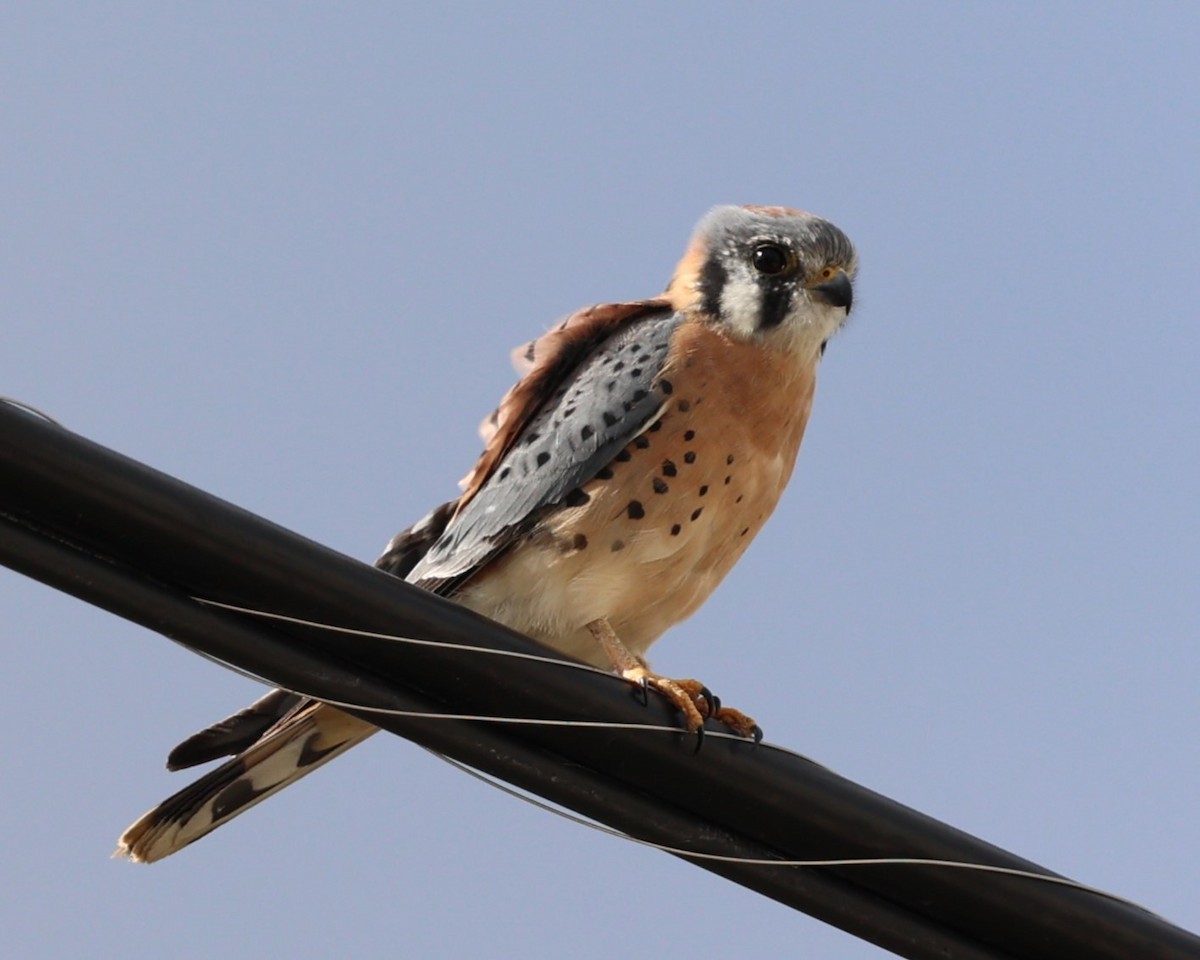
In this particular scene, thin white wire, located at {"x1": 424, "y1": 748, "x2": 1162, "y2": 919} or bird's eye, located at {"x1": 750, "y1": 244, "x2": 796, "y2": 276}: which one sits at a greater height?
bird's eye, located at {"x1": 750, "y1": 244, "x2": 796, "y2": 276}

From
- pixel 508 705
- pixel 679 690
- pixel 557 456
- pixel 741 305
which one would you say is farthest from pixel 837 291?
pixel 508 705

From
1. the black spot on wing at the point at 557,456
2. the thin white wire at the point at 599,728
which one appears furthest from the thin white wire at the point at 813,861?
the black spot on wing at the point at 557,456

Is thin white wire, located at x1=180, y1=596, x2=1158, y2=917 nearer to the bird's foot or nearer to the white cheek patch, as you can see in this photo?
the bird's foot

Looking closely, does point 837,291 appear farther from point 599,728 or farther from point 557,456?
point 599,728

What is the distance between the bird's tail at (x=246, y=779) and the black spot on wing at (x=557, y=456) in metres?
0.48

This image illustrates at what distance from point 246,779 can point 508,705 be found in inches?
66.6

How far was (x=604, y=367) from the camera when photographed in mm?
5000

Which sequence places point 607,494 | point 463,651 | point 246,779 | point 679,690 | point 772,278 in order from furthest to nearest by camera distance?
point 772,278 → point 607,494 → point 246,779 → point 679,690 → point 463,651

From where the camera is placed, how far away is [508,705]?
3.07 meters

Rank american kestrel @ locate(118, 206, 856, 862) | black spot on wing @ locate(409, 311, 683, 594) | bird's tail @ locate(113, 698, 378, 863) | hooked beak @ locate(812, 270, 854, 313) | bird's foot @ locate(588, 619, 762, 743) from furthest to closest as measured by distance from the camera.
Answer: hooked beak @ locate(812, 270, 854, 313)
black spot on wing @ locate(409, 311, 683, 594)
american kestrel @ locate(118, 206, 856, 862)
bird's tail @ locate(113, 698, 378, 863)
bird's foot @ locate(588, 619, 762, 743)

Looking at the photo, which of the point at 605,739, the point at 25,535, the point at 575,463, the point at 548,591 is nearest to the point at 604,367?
the point at 575,463

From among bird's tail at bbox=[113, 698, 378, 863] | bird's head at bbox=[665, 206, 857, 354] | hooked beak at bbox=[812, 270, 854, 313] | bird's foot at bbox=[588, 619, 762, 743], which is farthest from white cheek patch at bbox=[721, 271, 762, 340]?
bird's tail at bbox=[113, 698, 378, 863]

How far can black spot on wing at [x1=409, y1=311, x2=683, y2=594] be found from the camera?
474 centimetres

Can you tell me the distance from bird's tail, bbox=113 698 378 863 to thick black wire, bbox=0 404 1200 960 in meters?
1.33
